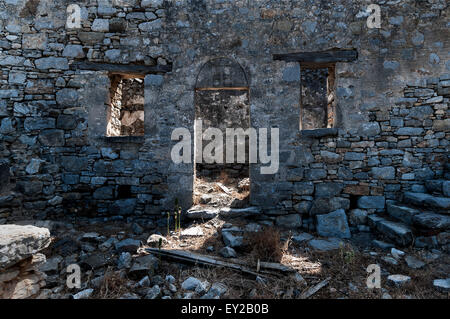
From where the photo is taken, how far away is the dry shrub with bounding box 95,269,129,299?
2480mm

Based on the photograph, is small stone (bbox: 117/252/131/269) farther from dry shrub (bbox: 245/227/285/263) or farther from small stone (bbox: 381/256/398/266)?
small stone (bbox: 381/256/398/266)

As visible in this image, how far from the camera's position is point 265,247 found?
10.7 ft

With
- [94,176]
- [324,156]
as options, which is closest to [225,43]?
[324,156]

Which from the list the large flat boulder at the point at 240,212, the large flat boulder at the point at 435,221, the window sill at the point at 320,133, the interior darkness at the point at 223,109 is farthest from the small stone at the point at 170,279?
the interior darkness at the point at 223,109

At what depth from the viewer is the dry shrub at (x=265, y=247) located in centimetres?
316

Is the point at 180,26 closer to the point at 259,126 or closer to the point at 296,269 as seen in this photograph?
the point at 259,126

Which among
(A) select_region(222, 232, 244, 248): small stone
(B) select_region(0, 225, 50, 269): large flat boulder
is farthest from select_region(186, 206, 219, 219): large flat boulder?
(B) select_region(0, 225, 50, 269): large flat boulder

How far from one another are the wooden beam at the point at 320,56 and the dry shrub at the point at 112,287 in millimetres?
4024

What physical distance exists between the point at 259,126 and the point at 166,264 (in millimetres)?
2603

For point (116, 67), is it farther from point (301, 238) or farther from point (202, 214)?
point (301, 238)

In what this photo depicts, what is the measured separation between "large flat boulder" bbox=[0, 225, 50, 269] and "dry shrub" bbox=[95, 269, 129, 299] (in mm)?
743

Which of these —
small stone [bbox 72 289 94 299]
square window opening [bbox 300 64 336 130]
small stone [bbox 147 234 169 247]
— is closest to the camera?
small stone [bbox 72 289 94 299]

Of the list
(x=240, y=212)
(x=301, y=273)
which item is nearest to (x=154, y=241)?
(x=240, y=212)

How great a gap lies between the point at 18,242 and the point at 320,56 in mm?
4716
